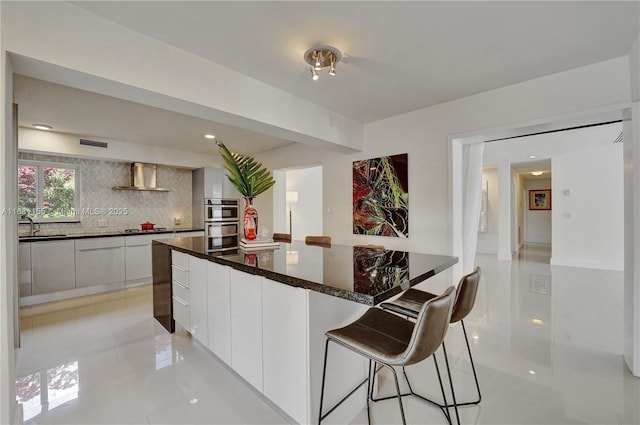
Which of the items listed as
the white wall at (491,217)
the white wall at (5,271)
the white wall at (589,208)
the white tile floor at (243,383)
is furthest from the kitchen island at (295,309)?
the white wall at (491,217)

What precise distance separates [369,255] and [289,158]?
320 cm

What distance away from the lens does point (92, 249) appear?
401 cm

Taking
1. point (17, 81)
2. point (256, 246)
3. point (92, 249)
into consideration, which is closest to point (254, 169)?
point (256, 246)

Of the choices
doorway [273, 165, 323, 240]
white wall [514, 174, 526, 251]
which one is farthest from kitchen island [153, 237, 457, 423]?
white wall [514, 174, 526, 251]

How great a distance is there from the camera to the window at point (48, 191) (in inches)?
153

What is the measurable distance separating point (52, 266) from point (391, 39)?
192 inches

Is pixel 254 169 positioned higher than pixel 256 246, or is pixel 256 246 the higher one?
pixel 254 169

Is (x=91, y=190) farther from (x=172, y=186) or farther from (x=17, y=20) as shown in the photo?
(x=17, y=20)

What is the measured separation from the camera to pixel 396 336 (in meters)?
1.34

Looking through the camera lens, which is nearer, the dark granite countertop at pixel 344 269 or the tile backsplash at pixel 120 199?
the dark granite countertop at pixel 344 269

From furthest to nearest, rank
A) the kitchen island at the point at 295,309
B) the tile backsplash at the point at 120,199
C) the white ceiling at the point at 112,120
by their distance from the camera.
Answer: the tile backsplash at the point at 120,199 → the white ceiling at the point at 112,120 → the kitchen island at the point at 295,309

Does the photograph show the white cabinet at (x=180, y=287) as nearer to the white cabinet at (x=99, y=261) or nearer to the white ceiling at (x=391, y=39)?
the white ceiling at (x=391, y=39)

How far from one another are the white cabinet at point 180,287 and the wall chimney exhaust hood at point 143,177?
9.35 ft

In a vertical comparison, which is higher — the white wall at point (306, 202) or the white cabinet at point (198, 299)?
the white wall at point (306, 202)
